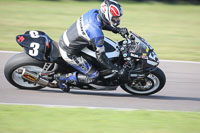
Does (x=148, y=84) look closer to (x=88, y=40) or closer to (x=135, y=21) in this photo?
(x=88, y=40)

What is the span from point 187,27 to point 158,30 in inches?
53.9

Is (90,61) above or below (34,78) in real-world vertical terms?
Answer: above

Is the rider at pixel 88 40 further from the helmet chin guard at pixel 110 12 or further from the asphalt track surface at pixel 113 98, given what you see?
the asphalt track surface at pixel 113 98

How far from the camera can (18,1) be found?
1609 cm

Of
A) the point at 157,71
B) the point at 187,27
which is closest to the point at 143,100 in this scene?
the point at 157,71

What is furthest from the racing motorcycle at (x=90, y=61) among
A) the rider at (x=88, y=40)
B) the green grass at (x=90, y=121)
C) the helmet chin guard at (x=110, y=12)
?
the green grass at (x=90, y=121)

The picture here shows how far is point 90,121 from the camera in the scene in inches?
196

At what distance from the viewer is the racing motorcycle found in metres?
6.29

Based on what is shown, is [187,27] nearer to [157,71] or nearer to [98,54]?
[157,71]

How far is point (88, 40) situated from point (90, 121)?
1.52m

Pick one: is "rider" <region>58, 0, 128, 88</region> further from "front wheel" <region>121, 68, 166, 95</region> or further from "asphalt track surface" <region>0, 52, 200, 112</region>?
"front wheel" <region>121, 68, 166, 95</region>

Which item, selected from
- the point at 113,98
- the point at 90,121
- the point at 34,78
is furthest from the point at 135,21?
the point at 90,121

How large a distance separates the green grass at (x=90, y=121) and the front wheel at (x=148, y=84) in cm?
99

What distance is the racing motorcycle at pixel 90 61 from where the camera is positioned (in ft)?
20.6
